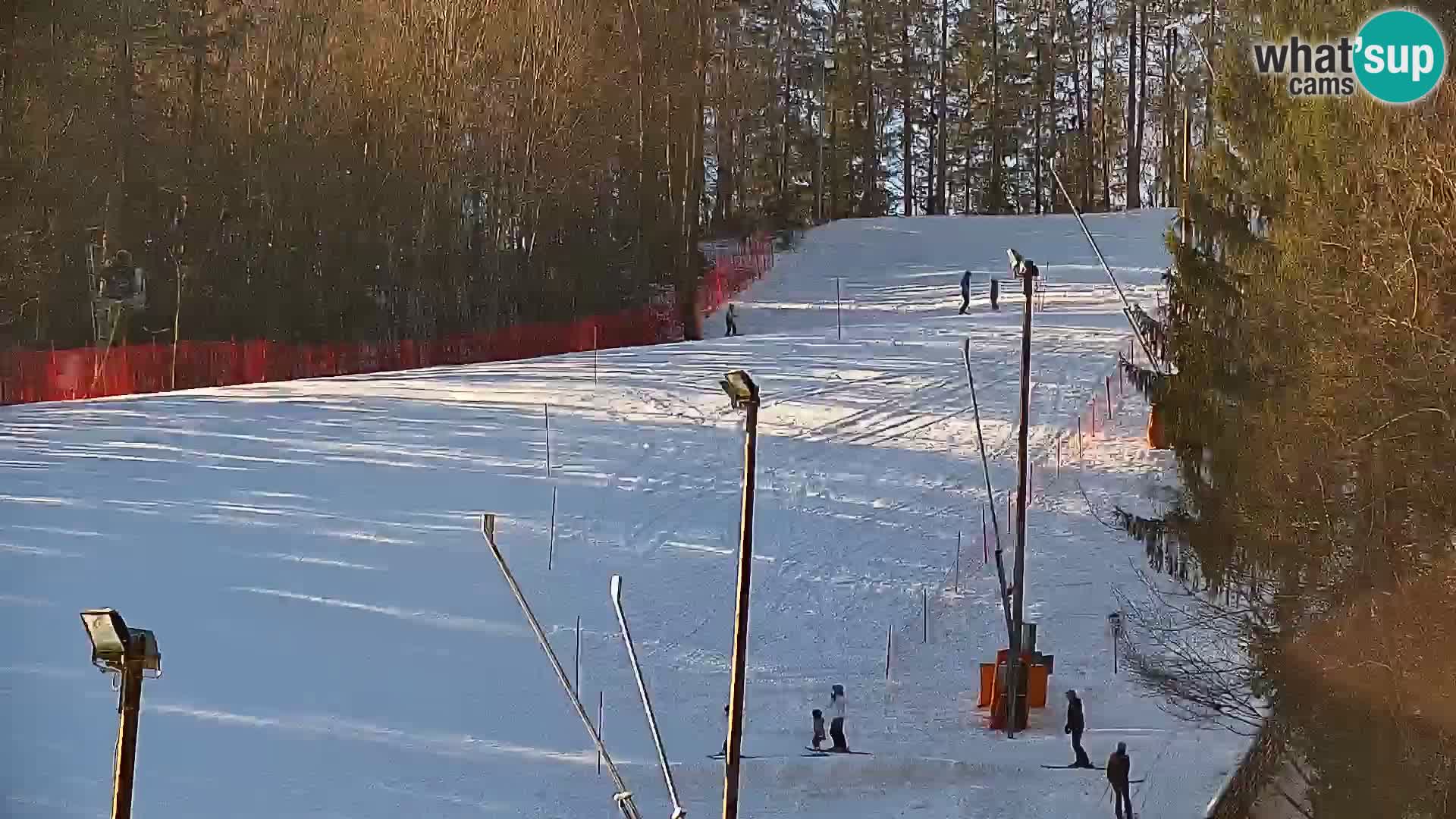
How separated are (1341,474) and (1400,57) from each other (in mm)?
4441

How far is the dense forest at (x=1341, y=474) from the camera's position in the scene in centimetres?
1554

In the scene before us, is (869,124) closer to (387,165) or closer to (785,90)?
(785,90)

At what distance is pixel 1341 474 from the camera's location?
54.6ft

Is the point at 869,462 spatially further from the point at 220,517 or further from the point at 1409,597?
the point at 1409,597

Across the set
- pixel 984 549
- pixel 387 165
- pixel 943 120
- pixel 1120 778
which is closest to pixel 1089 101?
pixel 943 120

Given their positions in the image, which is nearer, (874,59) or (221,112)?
(221,112)

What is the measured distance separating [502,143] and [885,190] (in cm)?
3298

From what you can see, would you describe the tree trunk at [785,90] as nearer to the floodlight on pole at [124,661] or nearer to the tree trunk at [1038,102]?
the tree trunk at [1038,102]

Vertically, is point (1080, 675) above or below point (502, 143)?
below

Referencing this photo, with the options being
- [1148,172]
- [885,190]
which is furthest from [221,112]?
[1148,172]

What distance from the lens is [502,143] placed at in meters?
43.1

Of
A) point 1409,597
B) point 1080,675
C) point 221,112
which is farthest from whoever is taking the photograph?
point 221,112

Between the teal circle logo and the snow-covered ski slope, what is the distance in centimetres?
798

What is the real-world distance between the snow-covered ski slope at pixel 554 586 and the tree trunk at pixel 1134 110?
35.4 metres
